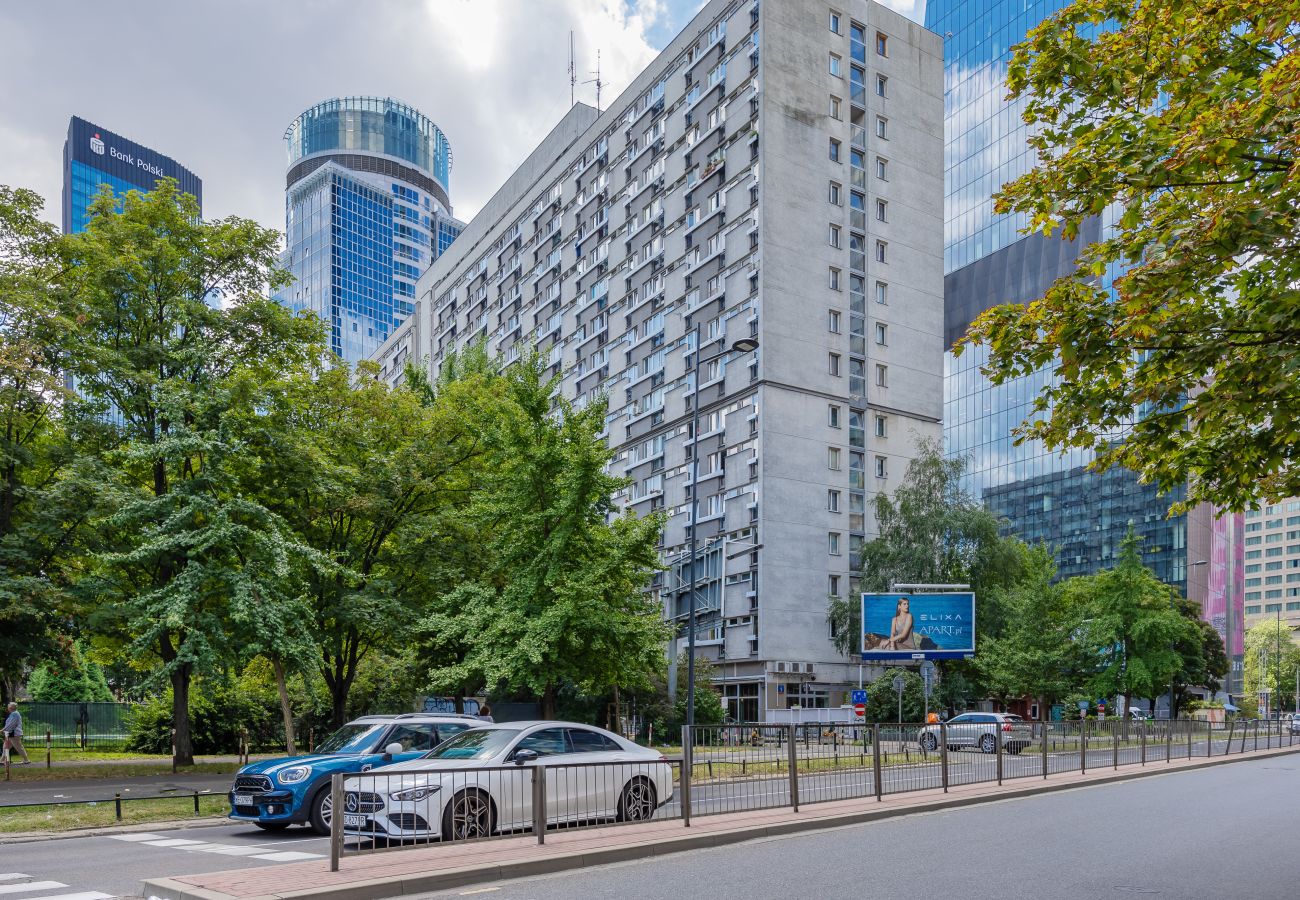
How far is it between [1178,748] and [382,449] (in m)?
24.7

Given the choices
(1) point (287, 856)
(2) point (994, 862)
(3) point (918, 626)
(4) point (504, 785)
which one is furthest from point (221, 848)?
(3) point (918, 626)

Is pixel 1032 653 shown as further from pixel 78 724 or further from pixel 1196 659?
pixel 78 724

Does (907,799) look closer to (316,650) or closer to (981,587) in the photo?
(316,650)

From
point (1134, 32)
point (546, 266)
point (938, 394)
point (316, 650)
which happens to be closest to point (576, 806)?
point (1134, 32)

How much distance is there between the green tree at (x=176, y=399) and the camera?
23734mm

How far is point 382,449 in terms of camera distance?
30.4m

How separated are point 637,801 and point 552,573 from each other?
1071 cm

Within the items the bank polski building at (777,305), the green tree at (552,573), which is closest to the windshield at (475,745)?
the green tree at (552,573)

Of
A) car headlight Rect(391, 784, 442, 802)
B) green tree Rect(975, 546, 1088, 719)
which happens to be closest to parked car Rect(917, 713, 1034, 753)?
car headlight Rect(391, 784, 442, 802)

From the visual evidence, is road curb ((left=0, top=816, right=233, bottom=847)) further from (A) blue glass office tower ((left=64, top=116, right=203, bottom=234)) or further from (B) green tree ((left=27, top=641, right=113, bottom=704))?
(A) blue glass office tower ((left=64, top=116, right=203, bottom=234))

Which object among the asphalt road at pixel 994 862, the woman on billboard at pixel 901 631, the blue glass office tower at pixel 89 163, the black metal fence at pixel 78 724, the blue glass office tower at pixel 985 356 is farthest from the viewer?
the blue glass office tower at pixel 89 163

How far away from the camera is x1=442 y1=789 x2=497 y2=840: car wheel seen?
39.3 feet

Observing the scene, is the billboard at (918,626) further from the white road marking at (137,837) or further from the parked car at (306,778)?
the white road marking at (137,837)

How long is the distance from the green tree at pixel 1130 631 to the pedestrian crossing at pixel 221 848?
51.3 meters
